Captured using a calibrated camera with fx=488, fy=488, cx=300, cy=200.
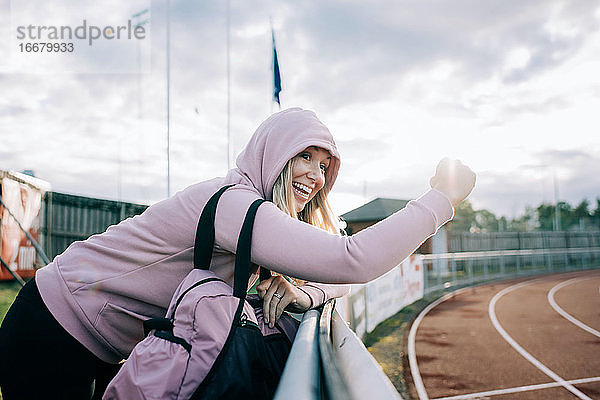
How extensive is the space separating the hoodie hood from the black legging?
74 cm

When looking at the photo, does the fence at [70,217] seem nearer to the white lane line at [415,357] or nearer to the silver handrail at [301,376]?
the white lane line at [415,357]

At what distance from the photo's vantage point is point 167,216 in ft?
4.85

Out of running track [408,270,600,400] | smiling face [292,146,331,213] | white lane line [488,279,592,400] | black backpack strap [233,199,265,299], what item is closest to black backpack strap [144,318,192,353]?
black backpack strap [233,199,265,299]

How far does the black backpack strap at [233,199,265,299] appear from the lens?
4.17 ft

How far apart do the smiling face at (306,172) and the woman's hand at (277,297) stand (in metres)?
0.26

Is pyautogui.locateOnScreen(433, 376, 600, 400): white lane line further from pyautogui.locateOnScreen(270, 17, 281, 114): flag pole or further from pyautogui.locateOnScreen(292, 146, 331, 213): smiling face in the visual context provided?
pyautogui.locateOnScreen(270, 17, 281, 114): flag pole

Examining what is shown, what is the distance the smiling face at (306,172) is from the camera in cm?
168

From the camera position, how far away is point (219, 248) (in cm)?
141

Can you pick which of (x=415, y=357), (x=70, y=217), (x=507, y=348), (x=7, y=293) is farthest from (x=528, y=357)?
(x=70, y=217)

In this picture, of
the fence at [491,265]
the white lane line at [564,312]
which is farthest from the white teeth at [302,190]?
the fence at [491,265]

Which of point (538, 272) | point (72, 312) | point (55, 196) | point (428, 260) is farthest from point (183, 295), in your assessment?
point (538, 272)

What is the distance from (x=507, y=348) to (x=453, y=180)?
357 inches

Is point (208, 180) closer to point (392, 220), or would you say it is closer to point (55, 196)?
point (392, 220)

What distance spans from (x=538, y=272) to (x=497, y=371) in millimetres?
20468
